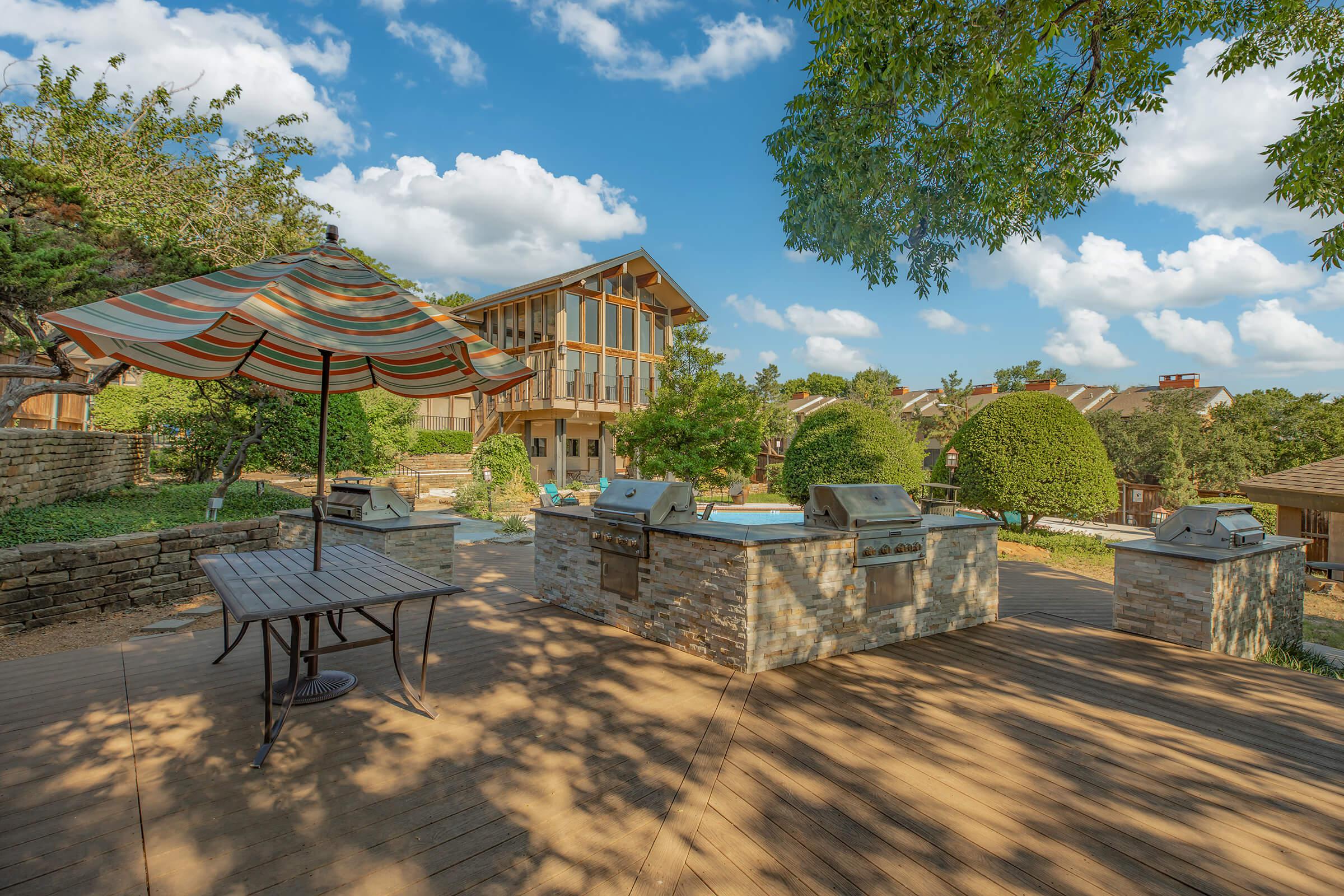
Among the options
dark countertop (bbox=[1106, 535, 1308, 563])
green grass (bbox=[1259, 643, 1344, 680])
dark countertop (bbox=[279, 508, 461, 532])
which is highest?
dark countertop (bbox=[1106, 535, 1308, 563])

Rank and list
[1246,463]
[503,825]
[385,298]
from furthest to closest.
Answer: [1246,463] → [385,298] → [503,825]

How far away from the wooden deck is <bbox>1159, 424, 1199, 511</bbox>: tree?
20.4m

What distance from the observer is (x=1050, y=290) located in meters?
19.1

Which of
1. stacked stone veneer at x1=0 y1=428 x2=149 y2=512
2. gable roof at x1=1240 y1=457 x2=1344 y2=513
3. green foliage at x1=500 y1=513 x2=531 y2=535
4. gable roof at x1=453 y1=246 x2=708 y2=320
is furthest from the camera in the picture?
gable roof at x1=453 y1=246 x2=708 y2=320

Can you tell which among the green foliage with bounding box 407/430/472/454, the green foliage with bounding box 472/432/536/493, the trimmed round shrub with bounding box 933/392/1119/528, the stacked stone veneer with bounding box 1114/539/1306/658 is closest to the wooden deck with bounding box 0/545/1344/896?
the stacked stone veneer with bounding box 1114/539/1306/658

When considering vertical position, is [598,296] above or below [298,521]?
above

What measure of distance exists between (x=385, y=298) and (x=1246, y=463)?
33.0 metres

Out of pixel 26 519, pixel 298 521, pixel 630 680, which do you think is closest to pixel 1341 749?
pixel 630 680

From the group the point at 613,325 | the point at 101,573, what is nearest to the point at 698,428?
the point at 101,573

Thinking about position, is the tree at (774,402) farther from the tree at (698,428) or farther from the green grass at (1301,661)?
the green grass at (1301,661)

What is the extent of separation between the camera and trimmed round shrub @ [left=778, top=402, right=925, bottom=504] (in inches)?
474

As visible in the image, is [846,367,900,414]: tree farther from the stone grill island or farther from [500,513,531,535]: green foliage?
the stone grill island

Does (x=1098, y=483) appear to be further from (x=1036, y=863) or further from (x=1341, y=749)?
(x=1036, y=863)

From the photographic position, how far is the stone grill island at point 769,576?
3828mm
